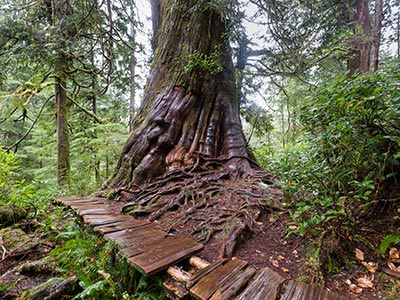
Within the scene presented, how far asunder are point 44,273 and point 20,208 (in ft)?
6.97

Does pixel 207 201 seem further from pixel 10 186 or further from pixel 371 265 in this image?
pixel 10 186

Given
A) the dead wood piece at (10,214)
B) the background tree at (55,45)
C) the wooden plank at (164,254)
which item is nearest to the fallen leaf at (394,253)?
the wooden plank at (164,254)

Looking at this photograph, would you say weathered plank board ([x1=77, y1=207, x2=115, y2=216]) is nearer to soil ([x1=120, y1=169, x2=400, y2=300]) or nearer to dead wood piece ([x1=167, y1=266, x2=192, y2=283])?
soil ([x1=120, y1=169, x2=400, y2=300])

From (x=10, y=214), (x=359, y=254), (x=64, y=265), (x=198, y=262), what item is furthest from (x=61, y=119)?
(x=359, y=254)

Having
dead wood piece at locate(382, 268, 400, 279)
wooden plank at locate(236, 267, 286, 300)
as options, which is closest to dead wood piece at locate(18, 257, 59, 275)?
wooden plank at locate(236, 267, 286, 300)

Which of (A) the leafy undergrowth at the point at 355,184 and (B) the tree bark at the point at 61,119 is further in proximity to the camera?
(B) the tree bark at the point at 61,119

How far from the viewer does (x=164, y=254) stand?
86.5 inches

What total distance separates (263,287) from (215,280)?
39 cm

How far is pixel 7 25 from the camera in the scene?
6438 mm

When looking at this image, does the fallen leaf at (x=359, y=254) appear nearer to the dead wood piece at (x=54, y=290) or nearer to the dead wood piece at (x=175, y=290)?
the dead wood piece at (x=175, y=290)

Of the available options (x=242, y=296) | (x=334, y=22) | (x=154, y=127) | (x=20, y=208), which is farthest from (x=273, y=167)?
(x=334, y=22)

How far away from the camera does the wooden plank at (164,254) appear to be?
1979 millimetres

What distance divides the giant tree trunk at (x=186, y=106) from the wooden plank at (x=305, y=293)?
2846mm

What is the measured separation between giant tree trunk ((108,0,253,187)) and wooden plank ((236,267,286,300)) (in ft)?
8.99
